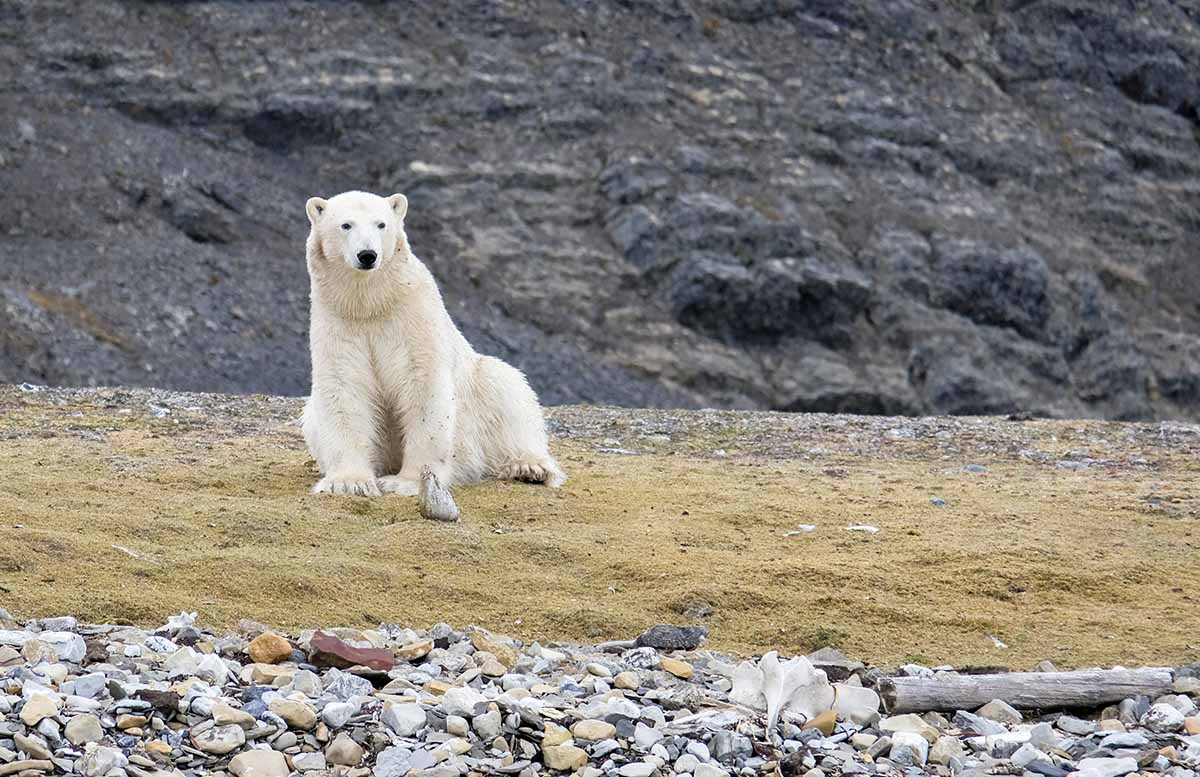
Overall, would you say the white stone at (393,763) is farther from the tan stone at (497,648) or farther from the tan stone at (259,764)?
the tan stone at (497,648)

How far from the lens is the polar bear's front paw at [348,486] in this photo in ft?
25.1

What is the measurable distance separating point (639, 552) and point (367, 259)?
2.22m

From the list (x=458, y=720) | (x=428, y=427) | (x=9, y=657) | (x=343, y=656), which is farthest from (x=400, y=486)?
(x=458, y=720)

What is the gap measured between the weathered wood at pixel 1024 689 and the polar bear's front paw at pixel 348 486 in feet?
12.1

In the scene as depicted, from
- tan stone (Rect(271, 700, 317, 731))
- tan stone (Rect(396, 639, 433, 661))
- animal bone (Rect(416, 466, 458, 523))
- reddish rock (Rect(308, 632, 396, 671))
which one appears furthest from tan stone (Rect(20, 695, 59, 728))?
animal bone (Rect(416, 466, 458, 523))

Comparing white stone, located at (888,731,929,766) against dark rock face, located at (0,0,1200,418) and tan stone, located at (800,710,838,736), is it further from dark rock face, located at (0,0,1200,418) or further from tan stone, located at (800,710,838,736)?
dark rock face, located at (0,0,1200,418)

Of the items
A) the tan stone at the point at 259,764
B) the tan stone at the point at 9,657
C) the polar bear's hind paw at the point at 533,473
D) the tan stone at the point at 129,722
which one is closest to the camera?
the tan stone at the point at 259,764

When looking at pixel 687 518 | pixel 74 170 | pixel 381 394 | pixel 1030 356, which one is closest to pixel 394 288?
pixel 381 394

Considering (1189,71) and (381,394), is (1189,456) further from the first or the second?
(1189,71)

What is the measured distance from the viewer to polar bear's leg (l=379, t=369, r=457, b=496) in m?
8.02

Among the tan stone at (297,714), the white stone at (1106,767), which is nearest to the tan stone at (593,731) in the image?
the tan stone at (297,714)

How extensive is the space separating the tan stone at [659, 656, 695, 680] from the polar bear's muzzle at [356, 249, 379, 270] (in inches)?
140

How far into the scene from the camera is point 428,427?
8023mm

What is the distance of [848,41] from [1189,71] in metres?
9.52
